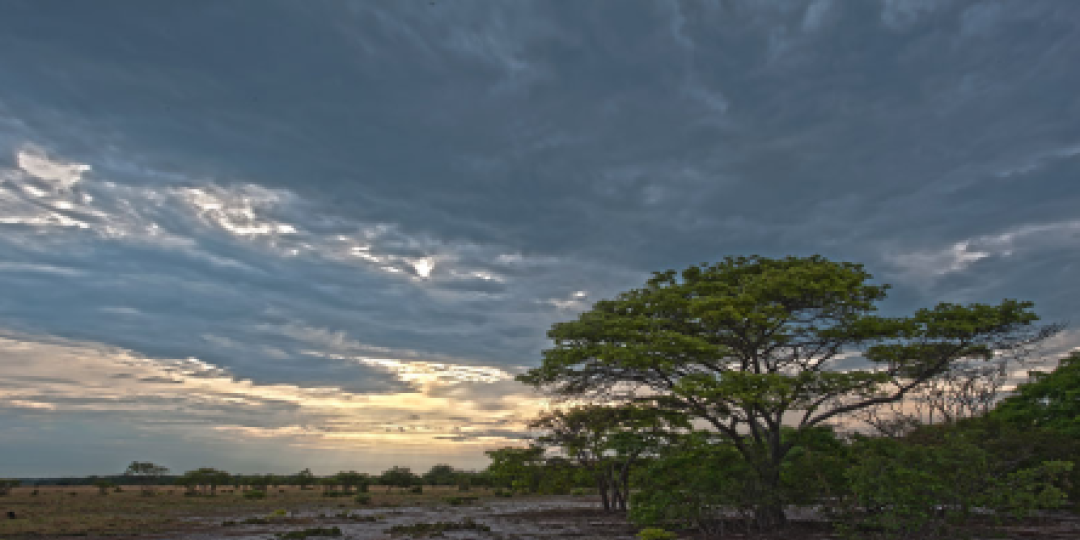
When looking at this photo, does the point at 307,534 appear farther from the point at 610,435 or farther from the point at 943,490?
the point at 943,490

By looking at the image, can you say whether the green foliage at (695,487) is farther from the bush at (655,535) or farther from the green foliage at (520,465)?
Answer: the green foliage at (520,465)

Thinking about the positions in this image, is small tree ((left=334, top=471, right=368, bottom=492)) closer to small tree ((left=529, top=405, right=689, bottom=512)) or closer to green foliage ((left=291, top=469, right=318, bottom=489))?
A: green foliage ((left=291, top=469, right=318, bottom=489))

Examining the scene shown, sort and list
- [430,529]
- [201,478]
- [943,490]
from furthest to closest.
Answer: [201,478]
[430,529]
[943,490]

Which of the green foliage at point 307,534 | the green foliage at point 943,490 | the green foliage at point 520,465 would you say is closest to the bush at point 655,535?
the green foliage at point 943,490

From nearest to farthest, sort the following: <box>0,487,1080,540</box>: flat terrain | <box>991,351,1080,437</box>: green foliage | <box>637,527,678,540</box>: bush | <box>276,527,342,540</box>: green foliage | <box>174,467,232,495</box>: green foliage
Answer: <box>637,527,678,540</box>: bush < <box>276,527,342,540</box>: green foliage < <box>0,487,1080,540</box>: flat terrain < <box>991,351,1080,437</box>: green foliage < <box>174,467,232,495</box>: green foliage

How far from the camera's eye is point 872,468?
17562 mm

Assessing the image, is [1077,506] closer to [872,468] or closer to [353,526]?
[872,468]

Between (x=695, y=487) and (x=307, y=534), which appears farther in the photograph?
(x=307, y=534)

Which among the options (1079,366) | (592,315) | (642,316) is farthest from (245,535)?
(1079,366)

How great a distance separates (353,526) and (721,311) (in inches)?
855

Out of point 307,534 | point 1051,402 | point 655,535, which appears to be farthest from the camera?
point 1051,402

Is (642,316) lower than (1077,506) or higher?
higher

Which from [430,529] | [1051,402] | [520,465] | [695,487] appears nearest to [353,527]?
[430,529]

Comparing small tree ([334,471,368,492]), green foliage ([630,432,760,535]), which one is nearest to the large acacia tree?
green foliage ([630,432,760,535])
